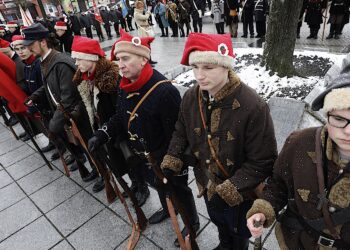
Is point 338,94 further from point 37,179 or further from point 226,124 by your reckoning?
point 37,179

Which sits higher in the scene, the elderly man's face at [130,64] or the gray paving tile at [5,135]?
the elderly man's face at [130,64]

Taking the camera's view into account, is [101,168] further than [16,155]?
No

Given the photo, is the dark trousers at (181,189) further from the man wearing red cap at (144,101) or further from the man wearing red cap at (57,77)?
the man wearing red cap at (57,77)

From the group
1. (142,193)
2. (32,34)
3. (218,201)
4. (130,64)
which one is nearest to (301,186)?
(218,201)

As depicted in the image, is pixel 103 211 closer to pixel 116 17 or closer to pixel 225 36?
pixel 225 36

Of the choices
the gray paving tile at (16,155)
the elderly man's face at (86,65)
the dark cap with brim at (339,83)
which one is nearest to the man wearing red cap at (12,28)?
the gray paving tile at (16,155)

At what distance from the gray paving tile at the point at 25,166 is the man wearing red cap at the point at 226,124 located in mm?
3885

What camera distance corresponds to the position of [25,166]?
4895 mm

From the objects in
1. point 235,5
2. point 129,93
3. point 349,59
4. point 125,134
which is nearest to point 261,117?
point 349,59

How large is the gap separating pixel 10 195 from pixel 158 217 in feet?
8.39

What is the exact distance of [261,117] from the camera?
5.72ft

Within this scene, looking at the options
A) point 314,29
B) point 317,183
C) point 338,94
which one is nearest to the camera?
point 338,94

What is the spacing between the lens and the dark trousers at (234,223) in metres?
2.14

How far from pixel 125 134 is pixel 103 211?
1237 millimetres
